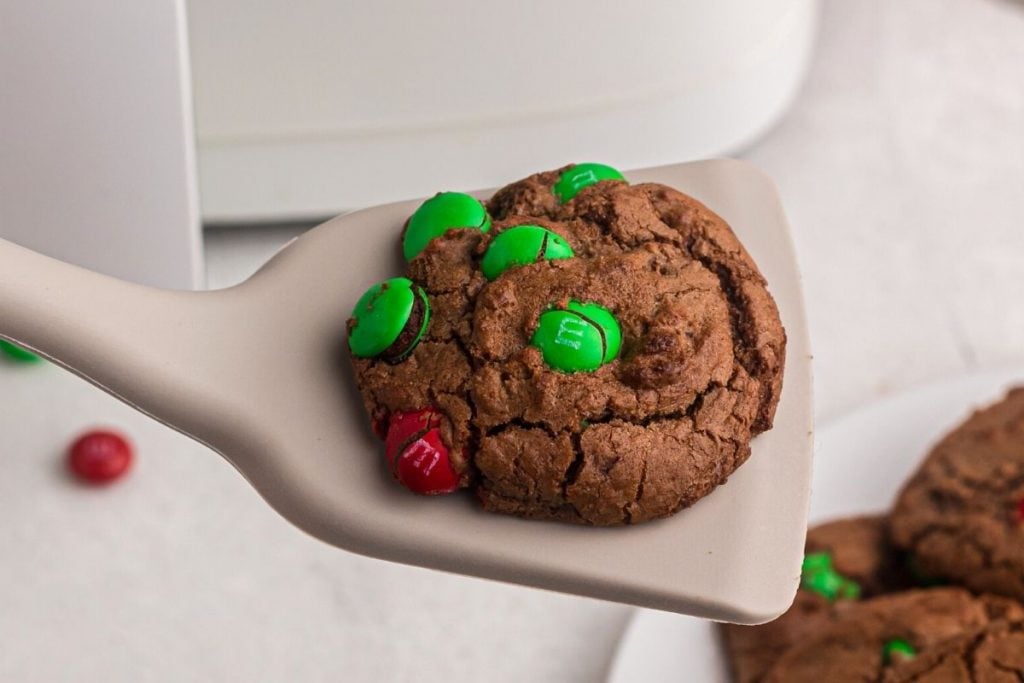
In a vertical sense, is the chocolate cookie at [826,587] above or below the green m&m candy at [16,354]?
below

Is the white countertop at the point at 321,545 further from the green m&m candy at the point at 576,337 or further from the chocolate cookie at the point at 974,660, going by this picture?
the green m&m candy at the point at 576,337

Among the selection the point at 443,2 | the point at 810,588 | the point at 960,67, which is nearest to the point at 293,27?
the point at 443,2

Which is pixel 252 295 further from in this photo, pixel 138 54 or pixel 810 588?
pixel 810 588

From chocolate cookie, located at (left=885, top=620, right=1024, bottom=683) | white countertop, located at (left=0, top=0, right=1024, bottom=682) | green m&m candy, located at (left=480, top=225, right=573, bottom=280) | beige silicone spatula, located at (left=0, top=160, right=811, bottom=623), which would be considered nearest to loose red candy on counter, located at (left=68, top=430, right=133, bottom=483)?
white countertop, located at (left=0, top=0, right=1024, bottom=682)

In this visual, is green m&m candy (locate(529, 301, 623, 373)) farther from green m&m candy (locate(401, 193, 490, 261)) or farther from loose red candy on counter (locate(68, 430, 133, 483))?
loose red candy on counter (locate(68, 430, 133, 483))

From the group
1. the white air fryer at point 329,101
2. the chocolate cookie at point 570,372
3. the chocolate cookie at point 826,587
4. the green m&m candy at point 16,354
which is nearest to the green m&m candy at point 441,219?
the chocolate cookie at point 570,372

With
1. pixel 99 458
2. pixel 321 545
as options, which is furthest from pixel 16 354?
pixel 321 545
